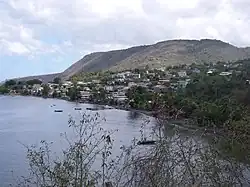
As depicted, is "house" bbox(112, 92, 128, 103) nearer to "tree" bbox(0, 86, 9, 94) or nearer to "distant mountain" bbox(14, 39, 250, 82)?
"tree" bbox(0, 86, 9, 94)

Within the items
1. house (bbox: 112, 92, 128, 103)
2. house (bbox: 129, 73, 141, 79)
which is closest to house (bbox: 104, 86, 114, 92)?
house (bbox: 112, 92, 128, 103)

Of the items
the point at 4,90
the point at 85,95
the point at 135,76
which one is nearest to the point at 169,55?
the point at 135,76

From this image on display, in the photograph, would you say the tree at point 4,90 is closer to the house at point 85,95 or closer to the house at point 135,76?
the house at point 85,95

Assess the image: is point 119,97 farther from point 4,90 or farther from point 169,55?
point 169,55

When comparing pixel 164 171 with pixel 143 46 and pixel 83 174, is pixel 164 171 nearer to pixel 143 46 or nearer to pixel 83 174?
pixel 83 174

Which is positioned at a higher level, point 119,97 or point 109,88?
point 109,88

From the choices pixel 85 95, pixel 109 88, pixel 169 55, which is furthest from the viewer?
pixel 169 55

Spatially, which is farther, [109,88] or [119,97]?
[109,88]

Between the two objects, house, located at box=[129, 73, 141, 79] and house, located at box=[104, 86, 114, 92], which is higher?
house, located at box=[129, 73, 141, 79]

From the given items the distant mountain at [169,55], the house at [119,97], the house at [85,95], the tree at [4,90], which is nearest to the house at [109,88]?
the house at [85,95]
